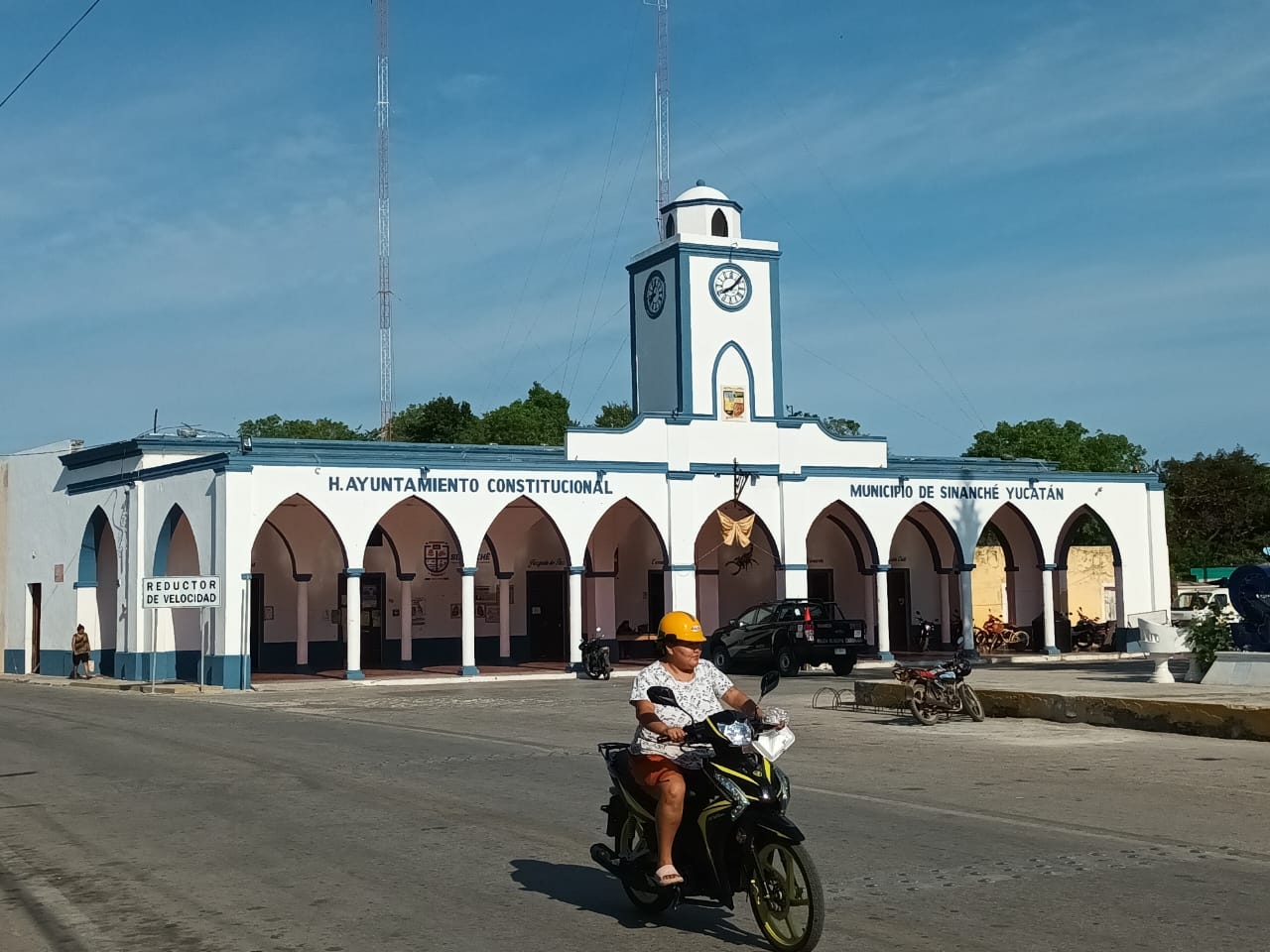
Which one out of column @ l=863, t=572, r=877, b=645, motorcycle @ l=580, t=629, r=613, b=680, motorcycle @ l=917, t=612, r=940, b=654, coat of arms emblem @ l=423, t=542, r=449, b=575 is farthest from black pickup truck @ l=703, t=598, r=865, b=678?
motorcycle @ l=917, t=612, r=940, b=654

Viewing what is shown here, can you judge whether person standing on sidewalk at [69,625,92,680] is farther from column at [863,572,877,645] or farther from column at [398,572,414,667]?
column at [863,572,877,645]

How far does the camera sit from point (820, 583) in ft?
134

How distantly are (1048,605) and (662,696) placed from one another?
3226 centimetres

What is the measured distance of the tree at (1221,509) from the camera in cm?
6275

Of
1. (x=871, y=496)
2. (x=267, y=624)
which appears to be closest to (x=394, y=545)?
(x=267, y=624)

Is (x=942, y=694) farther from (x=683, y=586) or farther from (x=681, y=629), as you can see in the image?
(x=683, y=586)

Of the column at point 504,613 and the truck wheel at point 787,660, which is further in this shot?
the column at point 504,613

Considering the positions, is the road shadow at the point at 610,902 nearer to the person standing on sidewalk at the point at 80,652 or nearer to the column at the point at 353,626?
the column at the point at 353,626

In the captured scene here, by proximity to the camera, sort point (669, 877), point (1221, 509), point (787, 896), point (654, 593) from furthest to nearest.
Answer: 1. point (1221, 509)
2. point (654, 593)
3. point (669, 877)
4. point (787, 896)

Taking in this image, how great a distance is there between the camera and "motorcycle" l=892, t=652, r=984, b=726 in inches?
728

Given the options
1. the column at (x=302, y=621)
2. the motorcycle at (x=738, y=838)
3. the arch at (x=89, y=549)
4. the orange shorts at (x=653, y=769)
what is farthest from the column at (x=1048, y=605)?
the orange shorts at (x=653, y=769)

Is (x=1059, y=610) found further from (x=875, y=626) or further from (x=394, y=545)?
(x=394, y=545)

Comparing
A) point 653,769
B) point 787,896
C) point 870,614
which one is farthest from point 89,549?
point 787,896

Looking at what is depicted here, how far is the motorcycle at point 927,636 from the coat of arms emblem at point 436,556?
13.6 m
